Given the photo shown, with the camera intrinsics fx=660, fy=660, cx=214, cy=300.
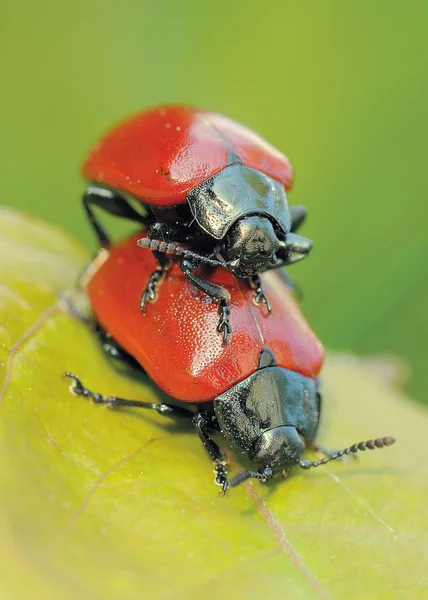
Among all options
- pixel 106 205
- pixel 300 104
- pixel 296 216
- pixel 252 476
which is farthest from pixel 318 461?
pixel 300 104

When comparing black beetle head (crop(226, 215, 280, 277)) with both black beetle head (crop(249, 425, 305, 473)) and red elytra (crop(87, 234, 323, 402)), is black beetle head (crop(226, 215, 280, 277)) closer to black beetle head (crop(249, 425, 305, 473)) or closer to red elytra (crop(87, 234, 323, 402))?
red elytra (crop(87, 234, 323, 402))

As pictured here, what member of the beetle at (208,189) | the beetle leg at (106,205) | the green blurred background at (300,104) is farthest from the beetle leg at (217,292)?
the green blurred background at (300,104)

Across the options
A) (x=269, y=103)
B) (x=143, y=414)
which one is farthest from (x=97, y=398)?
(x=269, y=103)

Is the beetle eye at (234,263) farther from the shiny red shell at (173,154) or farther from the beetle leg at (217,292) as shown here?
the shiny red shell at (173,154)

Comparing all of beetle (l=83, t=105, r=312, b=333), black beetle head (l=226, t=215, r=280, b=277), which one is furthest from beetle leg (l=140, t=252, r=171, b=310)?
black beetle head (l=226, t=215, r=280, b=277)

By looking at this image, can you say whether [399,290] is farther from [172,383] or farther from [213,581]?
[213,581]
